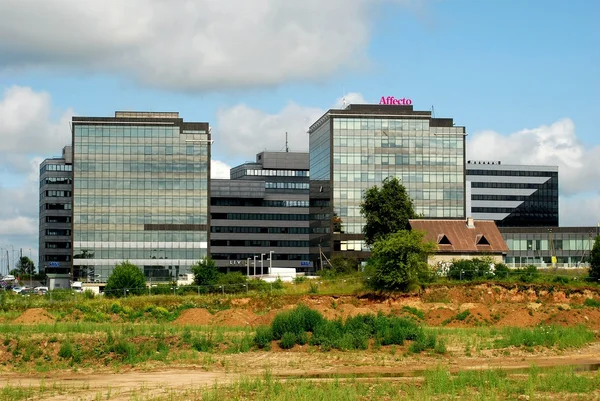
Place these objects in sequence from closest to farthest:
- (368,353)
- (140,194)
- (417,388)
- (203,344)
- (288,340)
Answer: (417,388) < (368,353) < (288,340) < (203,344) < (140,194)

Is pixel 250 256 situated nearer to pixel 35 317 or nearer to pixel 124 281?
pixel 124 281

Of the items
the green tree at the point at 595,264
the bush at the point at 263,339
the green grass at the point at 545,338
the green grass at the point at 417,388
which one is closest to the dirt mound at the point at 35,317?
the bush at the point at 263,339

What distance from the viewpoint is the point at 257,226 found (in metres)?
195

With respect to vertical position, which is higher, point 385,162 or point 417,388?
point 385,162

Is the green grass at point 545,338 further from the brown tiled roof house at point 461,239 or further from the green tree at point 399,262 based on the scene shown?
the brown tiled roof house at point 461,239

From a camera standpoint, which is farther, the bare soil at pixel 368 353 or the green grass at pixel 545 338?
the green grass at pixel 545 338

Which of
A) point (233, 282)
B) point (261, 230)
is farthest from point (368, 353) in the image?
point (261, 230)

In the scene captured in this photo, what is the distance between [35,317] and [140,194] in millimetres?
83833

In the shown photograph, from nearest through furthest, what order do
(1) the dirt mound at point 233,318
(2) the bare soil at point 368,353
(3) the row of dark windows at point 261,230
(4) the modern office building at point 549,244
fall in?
1. (2) the bare soil at point 368,353
2. (1) the dirt mound at point 233,318
3. (4) the modern office building at point 549,244
4. (3) the row of dark windows at point 261,230

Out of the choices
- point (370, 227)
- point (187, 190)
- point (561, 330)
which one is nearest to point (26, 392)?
point (561, 330)

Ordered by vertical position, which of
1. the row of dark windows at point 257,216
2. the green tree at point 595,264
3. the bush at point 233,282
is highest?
the row of dark windows at point 257,216

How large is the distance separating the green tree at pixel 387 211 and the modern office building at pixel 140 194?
42714 mm

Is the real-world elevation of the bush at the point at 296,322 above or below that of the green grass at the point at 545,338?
above

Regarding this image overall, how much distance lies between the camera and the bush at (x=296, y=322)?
5967 cm
